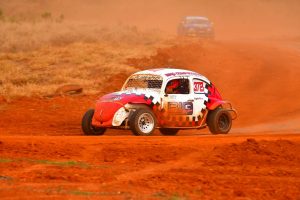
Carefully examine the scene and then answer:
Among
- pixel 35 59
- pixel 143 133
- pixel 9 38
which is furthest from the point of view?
pixel 9 38

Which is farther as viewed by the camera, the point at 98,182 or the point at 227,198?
the point at 98,182

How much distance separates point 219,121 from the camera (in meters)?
18.8

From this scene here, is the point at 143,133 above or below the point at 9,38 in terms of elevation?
below

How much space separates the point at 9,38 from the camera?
114 feet

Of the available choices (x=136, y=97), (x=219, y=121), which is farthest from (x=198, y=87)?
(x=136, y=97)

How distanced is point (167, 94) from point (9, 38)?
18.2 m

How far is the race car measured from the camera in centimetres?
4534

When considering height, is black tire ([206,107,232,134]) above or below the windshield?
below

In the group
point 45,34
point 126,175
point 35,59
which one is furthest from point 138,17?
point 126,175

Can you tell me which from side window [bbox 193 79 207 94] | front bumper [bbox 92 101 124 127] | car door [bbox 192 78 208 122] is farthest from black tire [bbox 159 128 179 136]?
front bumper [bbox 92 101 124 127]

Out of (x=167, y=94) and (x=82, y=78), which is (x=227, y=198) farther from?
(x=82, y=78)

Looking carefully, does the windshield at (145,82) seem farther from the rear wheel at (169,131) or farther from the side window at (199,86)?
the rear wheel at (169,131)

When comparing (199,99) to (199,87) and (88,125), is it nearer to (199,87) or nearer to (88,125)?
(199,87)

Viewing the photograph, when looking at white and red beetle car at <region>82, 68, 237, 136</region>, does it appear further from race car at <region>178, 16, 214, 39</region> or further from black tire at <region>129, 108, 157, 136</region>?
race car at <region>178, 16, 214, 39</region>
